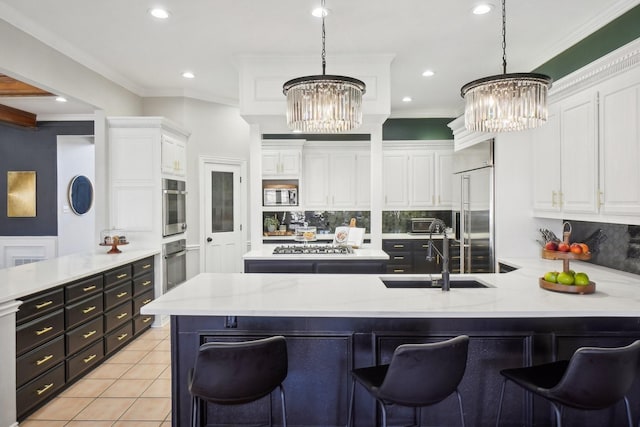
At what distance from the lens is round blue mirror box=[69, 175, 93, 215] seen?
21.0 ft

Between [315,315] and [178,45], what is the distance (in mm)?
3106

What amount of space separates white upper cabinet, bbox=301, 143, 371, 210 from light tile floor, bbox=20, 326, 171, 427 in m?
3.62

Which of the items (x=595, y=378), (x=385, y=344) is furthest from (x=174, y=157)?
(x=595, y=378)

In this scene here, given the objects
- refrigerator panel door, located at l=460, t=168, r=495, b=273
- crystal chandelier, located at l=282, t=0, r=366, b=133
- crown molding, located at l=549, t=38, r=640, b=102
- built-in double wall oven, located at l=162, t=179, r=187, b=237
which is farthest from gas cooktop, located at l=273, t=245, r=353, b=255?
crown molding, located at l=549, t=38, r=640, b=102

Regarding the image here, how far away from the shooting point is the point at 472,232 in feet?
16.0

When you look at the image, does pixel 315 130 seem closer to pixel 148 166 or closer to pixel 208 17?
pixel 208 17

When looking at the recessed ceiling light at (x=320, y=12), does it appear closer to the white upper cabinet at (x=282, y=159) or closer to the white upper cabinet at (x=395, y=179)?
the white upper cabinet at (x=282, y=159)

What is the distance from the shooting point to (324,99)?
233cm

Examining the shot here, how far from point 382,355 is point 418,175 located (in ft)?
15.2

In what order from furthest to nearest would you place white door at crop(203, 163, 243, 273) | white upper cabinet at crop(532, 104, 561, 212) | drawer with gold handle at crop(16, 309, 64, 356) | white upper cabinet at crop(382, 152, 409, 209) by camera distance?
1. white upper cabinet at crop(382, 152, 409, 209)
2. white door at crop(203, 163, 243, 273)
3. white upper cabinet at crop(532, 104, 561, 212)
4. drawer with gold handle at crop(16, 309, 64, 356)

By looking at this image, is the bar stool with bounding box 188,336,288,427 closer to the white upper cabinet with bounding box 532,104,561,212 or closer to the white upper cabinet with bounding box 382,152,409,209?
the white upper cabinet with bounding box 532,104,561,212

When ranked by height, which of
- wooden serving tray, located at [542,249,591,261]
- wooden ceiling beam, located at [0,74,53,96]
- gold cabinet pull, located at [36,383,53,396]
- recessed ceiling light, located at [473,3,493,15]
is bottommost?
gold cabinet pull, located at [36,383,53,396]

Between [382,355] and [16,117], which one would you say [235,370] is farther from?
[16,117]

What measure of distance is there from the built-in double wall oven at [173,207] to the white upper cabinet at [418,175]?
3.11 meters
